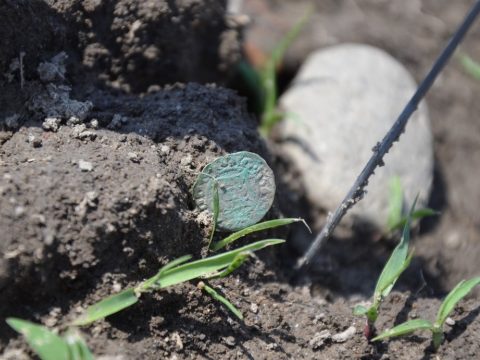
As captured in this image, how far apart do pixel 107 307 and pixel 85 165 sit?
351 millimetres

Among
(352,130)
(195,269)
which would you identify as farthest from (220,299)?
(352,130)

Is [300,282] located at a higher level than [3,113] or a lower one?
lower

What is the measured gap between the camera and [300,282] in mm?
1863

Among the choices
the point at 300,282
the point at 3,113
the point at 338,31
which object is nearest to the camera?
the point at 3,113

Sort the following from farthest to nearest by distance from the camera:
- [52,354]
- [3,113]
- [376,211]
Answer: [376,211]
[3,113]
[52,354]

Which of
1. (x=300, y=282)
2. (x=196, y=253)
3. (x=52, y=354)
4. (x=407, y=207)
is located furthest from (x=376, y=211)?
(x=52, y=354)

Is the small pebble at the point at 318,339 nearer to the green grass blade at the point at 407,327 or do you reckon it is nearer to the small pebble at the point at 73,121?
the green grass blade at the point at 407,327

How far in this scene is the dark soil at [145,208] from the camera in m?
1.35

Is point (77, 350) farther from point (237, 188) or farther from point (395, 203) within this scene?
point (395, 203)

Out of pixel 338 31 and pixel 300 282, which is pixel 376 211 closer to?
pixel 300 282

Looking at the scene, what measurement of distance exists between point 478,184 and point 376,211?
723 mm

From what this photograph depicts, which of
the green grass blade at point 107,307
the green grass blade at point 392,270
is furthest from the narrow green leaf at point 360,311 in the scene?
the green grass blade at point 107,307

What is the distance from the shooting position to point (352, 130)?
2.38 m

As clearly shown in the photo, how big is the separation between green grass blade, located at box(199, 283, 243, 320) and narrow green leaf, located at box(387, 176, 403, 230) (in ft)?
2.95
